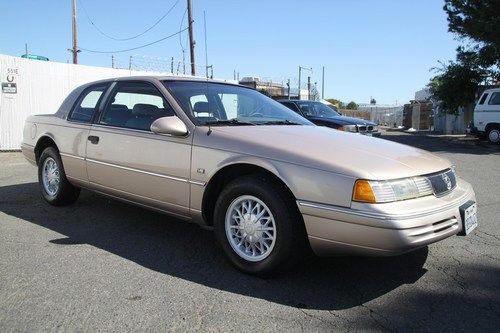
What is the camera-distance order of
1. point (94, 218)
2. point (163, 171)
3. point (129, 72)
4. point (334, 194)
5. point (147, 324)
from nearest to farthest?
point (147, 324) → point (334, 194) → point (163, 171) → point (94, 218) → point (129, 72)

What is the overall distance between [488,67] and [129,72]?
656 inches

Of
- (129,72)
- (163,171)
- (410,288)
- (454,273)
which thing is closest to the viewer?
(410,288)

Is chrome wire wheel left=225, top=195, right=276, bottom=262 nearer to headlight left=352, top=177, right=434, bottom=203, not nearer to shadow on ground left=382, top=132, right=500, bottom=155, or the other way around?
headlight left=352, top=177, right=434, bottom=203

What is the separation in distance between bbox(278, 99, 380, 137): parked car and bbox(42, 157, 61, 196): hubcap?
5.93m

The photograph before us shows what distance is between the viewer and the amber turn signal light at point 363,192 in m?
3.20

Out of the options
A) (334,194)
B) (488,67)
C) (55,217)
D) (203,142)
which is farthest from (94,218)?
(488,67)

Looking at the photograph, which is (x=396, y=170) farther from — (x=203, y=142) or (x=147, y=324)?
(x=147, y=324)

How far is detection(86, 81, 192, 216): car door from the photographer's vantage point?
4.21 metres

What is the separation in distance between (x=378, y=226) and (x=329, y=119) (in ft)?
28.2

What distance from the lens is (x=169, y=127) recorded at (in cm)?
407

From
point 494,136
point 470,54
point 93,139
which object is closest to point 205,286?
point 93,139

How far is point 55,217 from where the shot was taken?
550 centimetres

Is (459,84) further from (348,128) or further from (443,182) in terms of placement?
(443,182)

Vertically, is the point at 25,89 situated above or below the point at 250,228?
above
